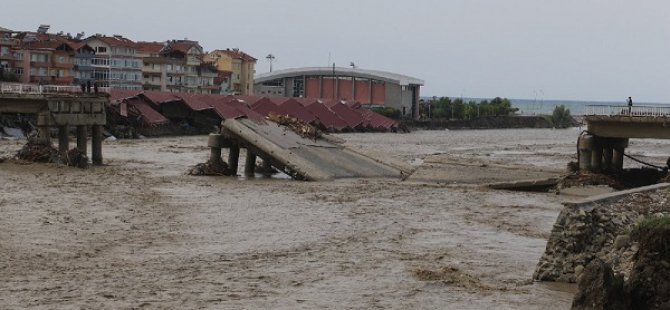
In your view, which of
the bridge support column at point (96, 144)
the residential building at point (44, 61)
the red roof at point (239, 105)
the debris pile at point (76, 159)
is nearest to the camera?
the debris pile at point (76, 159)

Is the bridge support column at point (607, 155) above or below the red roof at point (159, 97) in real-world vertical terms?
below

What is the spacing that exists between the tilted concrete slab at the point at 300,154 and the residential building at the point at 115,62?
233ft

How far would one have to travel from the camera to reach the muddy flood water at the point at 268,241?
16.9m

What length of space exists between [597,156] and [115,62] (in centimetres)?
8131

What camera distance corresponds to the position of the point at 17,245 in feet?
69.6

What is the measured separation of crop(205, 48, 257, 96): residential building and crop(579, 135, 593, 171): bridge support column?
358 ft

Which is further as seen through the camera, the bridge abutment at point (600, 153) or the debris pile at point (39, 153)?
the debris pile at point (39, 153)

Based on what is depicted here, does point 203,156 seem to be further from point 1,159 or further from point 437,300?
point 437,300

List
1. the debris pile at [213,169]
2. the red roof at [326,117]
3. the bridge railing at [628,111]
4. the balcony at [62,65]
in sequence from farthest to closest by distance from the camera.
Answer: the balcony at [62,65], the red roof at [326,117], the debris pile at [213,169], the bridge railing at [628,111]

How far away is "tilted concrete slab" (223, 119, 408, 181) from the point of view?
1502 inches

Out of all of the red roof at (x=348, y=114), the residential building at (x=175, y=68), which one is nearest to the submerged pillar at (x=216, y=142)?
the red roof at (x=348, y=114)

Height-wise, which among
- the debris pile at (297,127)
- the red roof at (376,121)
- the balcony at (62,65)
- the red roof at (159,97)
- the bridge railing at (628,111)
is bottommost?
the red roof at (376,121)

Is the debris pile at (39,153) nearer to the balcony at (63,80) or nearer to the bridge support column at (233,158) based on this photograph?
the bridge support column at (233,158)

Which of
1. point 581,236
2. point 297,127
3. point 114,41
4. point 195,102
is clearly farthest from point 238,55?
point 581,236
